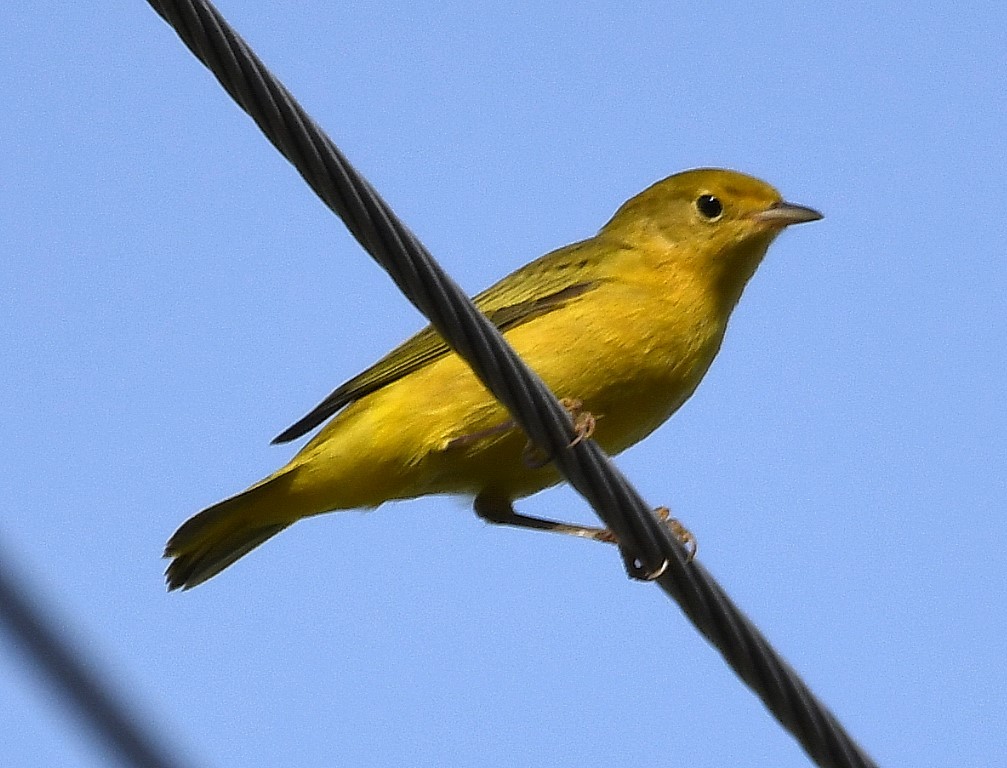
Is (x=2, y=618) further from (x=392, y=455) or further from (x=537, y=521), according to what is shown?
(x=537, y=521)

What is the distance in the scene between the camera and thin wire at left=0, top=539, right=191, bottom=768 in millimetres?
1595

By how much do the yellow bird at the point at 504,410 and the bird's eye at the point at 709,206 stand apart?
0.13 metres

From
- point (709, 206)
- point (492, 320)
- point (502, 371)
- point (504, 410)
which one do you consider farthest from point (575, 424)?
point (709, 206)

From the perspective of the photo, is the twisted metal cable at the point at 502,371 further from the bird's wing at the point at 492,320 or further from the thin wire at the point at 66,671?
the bird's wing at the point at 492,320

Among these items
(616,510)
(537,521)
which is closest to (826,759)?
(616,510)

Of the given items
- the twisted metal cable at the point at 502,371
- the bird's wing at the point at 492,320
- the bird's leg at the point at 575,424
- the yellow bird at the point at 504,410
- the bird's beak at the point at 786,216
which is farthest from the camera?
the bird's beak at the point at 786,216

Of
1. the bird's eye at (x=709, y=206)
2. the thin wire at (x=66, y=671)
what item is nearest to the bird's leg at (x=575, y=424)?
the bird's eye at (x=709, y=206)

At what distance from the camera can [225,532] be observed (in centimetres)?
588

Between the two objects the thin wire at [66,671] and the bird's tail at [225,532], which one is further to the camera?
the bird's tail at [225,532]

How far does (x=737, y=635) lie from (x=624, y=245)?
324 centimetres

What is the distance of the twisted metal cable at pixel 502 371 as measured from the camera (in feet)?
9.20

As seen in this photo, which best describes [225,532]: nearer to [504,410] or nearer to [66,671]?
[504,410]

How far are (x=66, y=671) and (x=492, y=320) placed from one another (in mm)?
4245

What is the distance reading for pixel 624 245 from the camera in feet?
20.6
